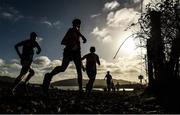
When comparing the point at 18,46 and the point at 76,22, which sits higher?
the point at 76,22

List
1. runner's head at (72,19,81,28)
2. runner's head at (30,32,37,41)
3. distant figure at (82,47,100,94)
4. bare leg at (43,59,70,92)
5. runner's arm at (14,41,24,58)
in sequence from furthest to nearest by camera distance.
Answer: distant figure at (82,47,100,94) → runner's head at (30,32,37,41) → runner's arm at (14,41,24,58) → runner's head at (72,19,81,28) → bare leg at (43,59,70,92)

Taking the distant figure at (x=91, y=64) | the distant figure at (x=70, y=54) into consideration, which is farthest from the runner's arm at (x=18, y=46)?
the distant figure at (x=91, y=64)

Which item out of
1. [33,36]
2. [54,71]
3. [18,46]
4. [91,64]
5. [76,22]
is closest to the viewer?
[54,71]

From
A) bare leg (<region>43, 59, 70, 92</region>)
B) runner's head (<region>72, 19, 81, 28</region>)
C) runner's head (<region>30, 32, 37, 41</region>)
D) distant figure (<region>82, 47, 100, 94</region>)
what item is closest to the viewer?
bare leg (<region>43, 59, 70, 92</region>)

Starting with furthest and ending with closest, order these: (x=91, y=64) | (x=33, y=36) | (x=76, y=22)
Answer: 1. (x=91, y=64)
2. (x=33, y=36)
3. (x=76, y=22)

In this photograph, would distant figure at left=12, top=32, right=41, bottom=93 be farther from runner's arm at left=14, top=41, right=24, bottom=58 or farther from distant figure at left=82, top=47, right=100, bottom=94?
distant figure at left=82, top=47, right=100, bottom=94

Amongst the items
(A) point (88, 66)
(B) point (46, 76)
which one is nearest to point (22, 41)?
(B) point (46, 76)

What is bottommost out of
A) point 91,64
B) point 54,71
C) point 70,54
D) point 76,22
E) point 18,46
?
point 54,71

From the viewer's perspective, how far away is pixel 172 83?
51.5 ft

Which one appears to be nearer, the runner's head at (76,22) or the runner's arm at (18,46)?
the runner's head at (76,22)

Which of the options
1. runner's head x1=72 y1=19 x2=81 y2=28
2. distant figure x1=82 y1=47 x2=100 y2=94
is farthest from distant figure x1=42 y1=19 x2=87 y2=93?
distant figure x1=82 y1=47 x2=100 y2=94

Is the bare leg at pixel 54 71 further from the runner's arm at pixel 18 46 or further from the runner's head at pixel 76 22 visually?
the runner's arm at pixel 18 46

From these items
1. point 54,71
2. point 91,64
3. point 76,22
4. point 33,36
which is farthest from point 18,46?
point 91,64

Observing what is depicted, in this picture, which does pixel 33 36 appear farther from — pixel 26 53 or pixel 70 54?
pixel 70 54
